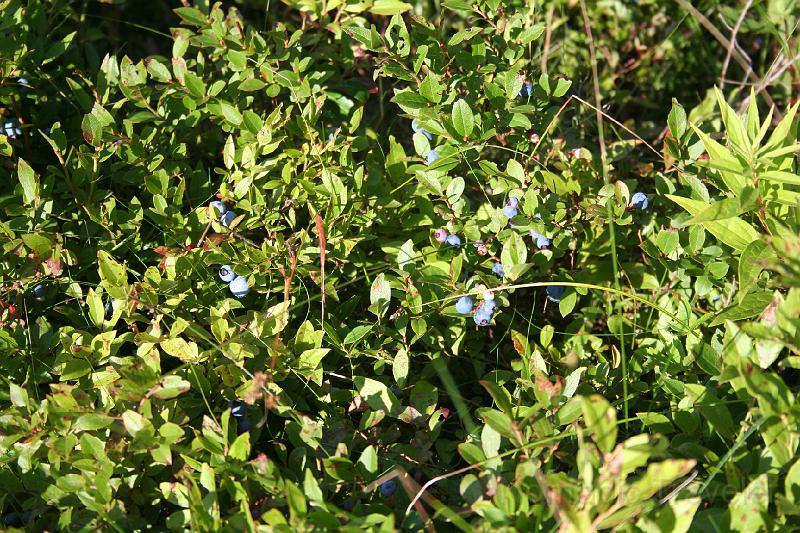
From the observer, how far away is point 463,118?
5.86ft

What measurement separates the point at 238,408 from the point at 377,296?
36 centimetres

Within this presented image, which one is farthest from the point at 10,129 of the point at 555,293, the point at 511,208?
the point at 555,293

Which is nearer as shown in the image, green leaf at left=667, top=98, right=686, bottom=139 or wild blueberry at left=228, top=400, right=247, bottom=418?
wild blueberry at left=228, top=400, right=247, bottom=418

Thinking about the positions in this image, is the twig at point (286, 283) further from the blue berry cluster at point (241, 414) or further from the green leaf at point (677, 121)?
the green leaf at point (677, 121)

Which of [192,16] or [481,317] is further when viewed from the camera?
[192,16]

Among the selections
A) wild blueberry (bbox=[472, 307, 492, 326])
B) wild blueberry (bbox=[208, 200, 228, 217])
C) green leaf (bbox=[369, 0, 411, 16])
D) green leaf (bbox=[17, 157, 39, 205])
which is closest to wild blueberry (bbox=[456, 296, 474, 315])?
wild blueberry (bbox=[472, 307, 492, 326])

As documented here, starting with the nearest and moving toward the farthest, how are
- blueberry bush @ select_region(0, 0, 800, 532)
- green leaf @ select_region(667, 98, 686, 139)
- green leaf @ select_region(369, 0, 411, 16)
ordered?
blueberry bush @ select_region(0, 0, 800, 532) → green leaf @ select_region(667, 98, 686, 139) → green leaf @ select_region(369, 0, 411, 16)

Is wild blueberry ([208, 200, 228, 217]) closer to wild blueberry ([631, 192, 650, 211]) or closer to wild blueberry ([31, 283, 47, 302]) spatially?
wild blueberry ([31, 283, 47, 302])

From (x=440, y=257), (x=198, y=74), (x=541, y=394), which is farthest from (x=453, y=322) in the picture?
(x=198, y=74)

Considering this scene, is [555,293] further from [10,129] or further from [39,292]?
[10,129]

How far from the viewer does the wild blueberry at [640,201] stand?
6.03 feet

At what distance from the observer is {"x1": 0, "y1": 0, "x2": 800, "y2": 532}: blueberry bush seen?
4.54 feet

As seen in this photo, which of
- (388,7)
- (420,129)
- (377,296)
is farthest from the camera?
(388,7)

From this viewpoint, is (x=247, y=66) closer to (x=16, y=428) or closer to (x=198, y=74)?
(x=198, y=74)
